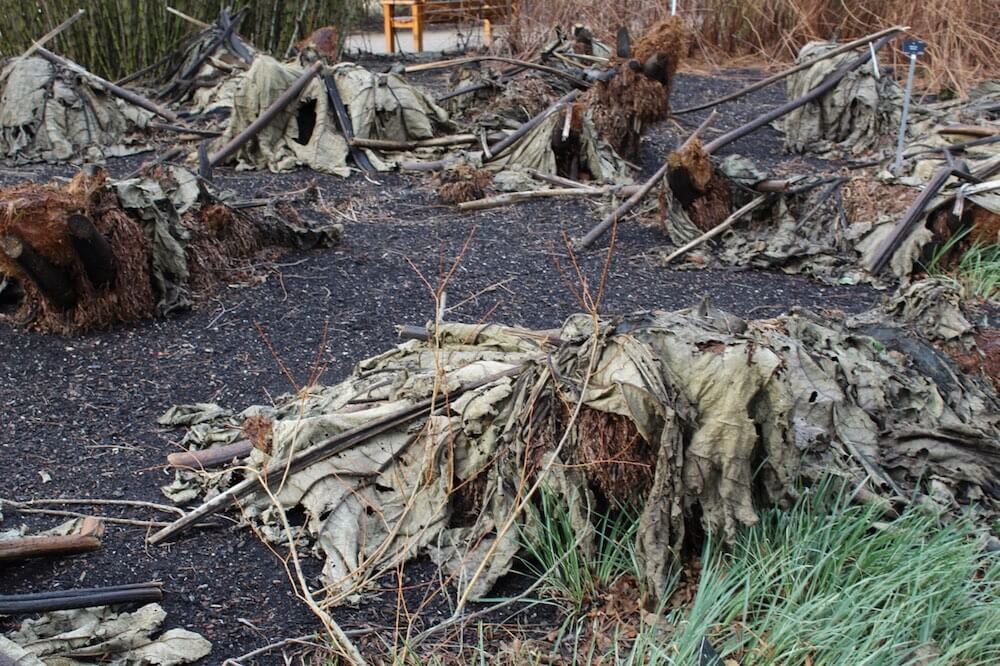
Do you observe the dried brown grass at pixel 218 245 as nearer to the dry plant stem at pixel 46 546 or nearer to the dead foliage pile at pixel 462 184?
the dead foliage pile at pixel 462 184

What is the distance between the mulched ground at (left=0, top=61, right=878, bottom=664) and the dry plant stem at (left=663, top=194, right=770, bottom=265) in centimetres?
15

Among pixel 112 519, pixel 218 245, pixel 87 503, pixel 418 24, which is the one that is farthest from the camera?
pixel 418 24

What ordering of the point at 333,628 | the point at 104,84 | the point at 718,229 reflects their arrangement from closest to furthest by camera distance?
the point at 333,628 → the point at 718,229 → the point at 104,84

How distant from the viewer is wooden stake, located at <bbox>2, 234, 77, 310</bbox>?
15.5ft

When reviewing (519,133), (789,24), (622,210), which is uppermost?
(789,24)

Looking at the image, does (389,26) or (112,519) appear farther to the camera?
(389,26)

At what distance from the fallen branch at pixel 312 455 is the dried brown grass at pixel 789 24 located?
808cm

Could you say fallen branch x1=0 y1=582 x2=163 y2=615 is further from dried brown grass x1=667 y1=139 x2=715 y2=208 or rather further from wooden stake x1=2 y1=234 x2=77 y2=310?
dried brown grass x1=667 y1=139 x2=715 y2=208

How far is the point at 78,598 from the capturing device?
3.00m

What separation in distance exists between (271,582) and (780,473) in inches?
60.9

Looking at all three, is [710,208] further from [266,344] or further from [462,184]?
[266,344]

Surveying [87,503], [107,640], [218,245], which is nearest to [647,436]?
[107,640]

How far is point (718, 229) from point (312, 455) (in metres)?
3.69

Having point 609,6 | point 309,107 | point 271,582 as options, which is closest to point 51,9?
point 309,107
